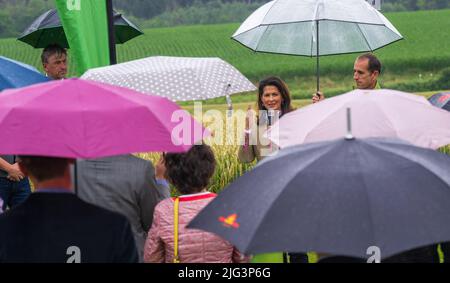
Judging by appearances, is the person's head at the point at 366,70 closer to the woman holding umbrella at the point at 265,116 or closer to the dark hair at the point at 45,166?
the woman holding umbrella at the point at 265,116

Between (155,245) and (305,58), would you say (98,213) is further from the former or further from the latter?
(305,58)

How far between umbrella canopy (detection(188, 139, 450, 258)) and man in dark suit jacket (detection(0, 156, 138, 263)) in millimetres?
390

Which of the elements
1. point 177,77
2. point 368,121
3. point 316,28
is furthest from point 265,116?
point 368,121

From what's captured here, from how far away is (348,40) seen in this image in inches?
319

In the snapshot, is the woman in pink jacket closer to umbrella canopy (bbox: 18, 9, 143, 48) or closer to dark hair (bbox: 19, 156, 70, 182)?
dark hair (bbox: 19, 156, 70, 182)

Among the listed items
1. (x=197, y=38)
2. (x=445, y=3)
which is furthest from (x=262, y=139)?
(x=445, y=3)

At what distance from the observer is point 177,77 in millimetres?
6031

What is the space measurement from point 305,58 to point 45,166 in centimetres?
3998

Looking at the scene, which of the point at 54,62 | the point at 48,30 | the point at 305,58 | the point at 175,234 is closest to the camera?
the point at 175,234

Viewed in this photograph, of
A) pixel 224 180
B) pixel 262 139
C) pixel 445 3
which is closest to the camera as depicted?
pixel 262 139

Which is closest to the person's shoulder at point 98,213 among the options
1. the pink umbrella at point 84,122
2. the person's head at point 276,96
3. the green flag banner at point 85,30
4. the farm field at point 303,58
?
Result: the pink umbrella at point 84,122

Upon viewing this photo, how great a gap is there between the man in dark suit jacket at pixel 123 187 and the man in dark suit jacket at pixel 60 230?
1371mm
